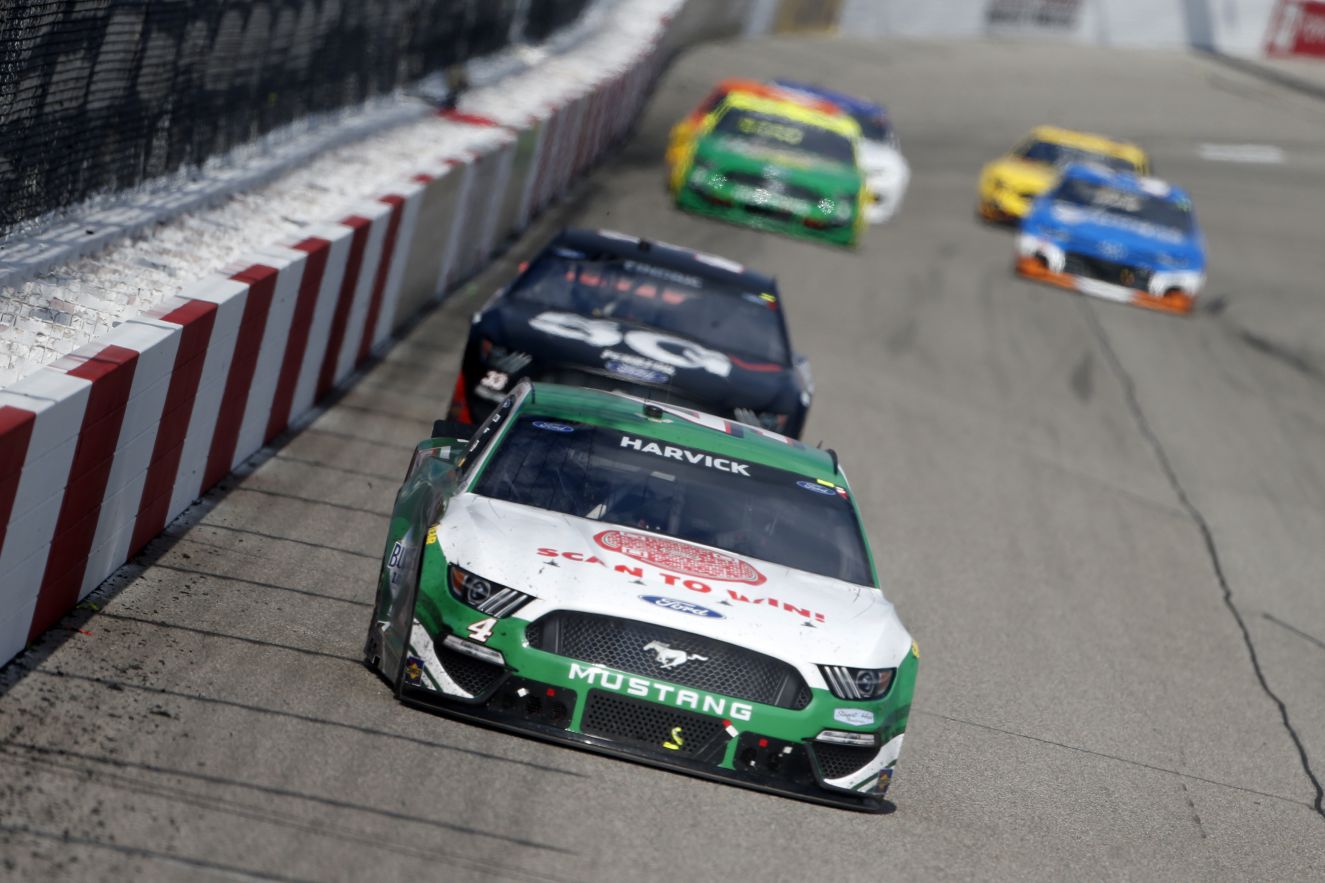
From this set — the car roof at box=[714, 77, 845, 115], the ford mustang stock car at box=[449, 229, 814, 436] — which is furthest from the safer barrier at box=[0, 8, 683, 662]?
the car roof at box=[714, 77, 845, 115]

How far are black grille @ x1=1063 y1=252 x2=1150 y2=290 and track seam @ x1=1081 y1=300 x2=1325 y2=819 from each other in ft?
1.25

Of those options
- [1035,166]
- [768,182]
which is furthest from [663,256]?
[1035,166]

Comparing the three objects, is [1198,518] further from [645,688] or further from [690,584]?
[645,688]

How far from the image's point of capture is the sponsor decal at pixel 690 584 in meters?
6.65

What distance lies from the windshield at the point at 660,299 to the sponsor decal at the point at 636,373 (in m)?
0.70

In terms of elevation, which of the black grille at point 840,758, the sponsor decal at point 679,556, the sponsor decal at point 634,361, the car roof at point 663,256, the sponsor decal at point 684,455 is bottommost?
the black grille at point 840,758

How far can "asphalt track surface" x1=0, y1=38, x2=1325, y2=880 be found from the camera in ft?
19.0

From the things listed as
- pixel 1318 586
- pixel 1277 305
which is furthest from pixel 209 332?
pixel 1277 305

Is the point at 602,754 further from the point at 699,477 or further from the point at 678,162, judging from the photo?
the point at 678,162

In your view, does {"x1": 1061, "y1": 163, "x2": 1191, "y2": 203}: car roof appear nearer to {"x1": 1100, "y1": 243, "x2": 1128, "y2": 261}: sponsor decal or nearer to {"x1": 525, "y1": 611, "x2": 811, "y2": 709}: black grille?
{"x1": 1100, "y1": 243, "x2": 1128, "y2": 261}: sponsor decal

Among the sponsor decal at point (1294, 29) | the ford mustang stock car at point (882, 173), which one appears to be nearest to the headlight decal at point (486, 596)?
the ford mustang stock car at point (882, 173)

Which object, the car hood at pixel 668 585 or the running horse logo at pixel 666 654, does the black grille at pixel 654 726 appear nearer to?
the running horse logo at pixel 666 654

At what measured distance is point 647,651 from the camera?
21.2 ft

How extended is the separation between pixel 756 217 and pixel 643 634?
48.5 feet
